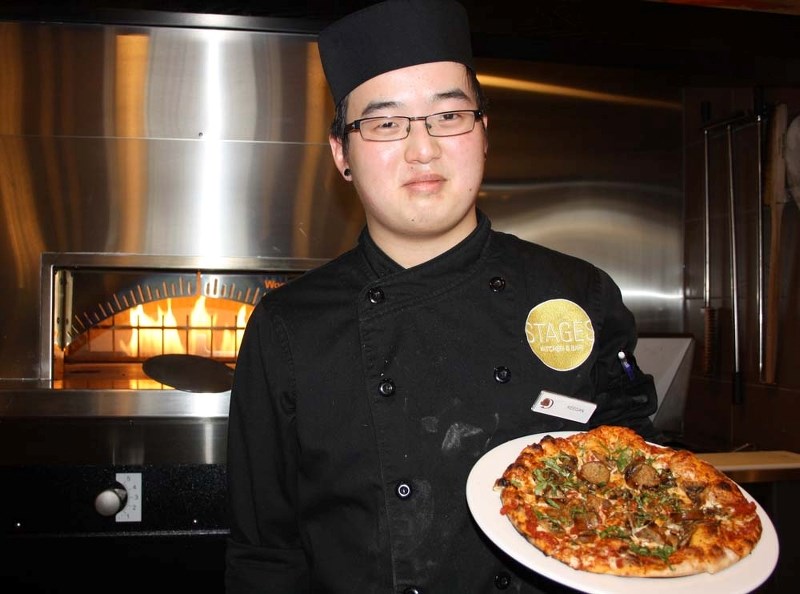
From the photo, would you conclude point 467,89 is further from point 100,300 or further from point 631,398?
point 100,300

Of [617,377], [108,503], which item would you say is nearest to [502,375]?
[617,377]

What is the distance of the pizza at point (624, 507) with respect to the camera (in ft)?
3.11

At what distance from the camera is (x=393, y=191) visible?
1.22m

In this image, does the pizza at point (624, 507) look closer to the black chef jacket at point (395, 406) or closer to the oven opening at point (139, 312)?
the black chef jacket at point (395, 406)

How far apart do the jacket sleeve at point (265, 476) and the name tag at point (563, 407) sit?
0.44 m

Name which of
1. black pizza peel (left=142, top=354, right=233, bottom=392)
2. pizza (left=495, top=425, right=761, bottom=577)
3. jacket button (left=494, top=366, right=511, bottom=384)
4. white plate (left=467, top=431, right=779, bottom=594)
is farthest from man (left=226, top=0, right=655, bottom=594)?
black pizza peel (left=142, top=354, right=233, bottom=392)

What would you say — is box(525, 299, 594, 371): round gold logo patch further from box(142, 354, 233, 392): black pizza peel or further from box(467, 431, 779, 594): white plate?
box(142, 354, 233, 392): black pizza peel

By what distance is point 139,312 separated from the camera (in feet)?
9.13

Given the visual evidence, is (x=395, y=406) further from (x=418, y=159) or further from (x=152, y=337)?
(x=152, y=337)

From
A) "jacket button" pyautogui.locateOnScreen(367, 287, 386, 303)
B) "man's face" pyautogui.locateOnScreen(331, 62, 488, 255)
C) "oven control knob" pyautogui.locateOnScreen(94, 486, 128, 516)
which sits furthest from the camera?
"oven control knob" pyautogui.locateOnScreen(94, 486, 128, 516)

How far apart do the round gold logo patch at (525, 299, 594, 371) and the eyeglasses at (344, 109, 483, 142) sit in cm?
35

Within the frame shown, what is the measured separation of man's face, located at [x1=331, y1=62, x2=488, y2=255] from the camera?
3.96ft

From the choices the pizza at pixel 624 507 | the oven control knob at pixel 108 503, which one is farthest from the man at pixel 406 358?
the oven control knob at pixel 108 503

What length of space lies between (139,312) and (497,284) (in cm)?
184
